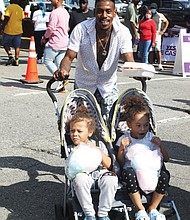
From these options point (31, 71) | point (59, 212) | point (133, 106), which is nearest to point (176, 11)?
point (31, 71)

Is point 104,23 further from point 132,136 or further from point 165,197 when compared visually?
point 165,197

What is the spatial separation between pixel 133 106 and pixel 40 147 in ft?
7.56

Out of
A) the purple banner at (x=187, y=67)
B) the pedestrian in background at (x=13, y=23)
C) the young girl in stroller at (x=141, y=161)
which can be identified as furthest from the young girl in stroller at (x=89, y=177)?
the purple banner at (x=187, y=67)

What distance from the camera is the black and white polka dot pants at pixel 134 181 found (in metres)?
4.00

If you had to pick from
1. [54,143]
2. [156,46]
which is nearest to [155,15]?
[156,46]

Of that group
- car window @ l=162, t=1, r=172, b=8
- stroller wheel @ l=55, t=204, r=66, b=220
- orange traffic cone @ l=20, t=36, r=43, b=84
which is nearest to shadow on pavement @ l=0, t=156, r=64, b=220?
stroller wheel @ l=55, t=204, r=66, b=220

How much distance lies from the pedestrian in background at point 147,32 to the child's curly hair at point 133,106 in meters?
9.33

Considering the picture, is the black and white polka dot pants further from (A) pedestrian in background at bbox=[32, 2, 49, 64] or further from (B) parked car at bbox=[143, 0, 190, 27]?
(B) parked car at bbox=[143, 0, 190, 27]

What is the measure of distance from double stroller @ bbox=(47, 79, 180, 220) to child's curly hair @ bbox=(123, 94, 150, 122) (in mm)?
38

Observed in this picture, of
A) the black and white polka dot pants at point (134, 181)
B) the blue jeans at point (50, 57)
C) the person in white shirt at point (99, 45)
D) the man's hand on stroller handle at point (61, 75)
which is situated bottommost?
the black and white polka dot pants at point (134, 181)

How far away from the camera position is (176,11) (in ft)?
65.6

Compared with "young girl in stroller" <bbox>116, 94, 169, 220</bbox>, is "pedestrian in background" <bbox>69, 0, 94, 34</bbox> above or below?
above

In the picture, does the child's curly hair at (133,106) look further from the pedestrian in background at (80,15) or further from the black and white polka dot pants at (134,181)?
the pedestrian in background at (80,15)

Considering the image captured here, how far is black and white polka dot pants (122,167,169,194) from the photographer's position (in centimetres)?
400
